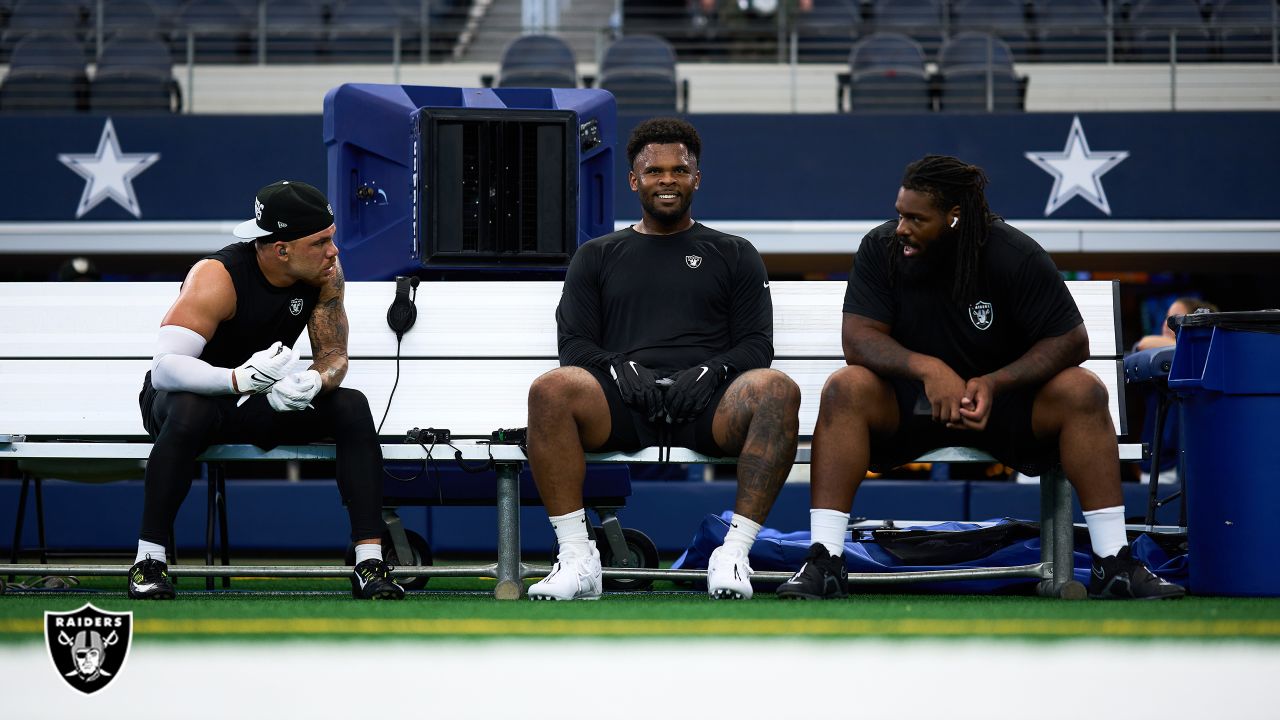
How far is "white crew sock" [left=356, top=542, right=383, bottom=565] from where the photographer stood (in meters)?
3.09

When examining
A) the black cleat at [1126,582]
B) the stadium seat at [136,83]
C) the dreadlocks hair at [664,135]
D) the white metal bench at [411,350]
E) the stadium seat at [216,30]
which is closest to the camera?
the black cleat at [1126,582]

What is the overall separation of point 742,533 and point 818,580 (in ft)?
0.66

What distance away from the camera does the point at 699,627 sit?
2.16 meters

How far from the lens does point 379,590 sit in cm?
304

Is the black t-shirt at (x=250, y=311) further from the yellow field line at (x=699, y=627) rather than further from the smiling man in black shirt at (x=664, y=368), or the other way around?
the yellow field line at (x=699, y=627)

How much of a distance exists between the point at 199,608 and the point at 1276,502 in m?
2.48

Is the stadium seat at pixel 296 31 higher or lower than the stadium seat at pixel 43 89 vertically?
higher

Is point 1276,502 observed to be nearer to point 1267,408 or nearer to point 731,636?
point 1267,408

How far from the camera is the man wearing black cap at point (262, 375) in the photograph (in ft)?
10.0

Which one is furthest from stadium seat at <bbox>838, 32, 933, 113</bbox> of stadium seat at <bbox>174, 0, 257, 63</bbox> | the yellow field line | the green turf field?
the yellow field line

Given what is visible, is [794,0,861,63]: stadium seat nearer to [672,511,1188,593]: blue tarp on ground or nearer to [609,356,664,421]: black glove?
[672,511,1188,593]: blue tarp on ground

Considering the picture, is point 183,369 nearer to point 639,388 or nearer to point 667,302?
point 639,388

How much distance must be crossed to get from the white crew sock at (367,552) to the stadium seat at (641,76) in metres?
5.04

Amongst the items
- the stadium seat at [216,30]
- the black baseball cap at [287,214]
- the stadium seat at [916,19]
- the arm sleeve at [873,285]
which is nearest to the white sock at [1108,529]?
the arm sleeve at [873,285]
